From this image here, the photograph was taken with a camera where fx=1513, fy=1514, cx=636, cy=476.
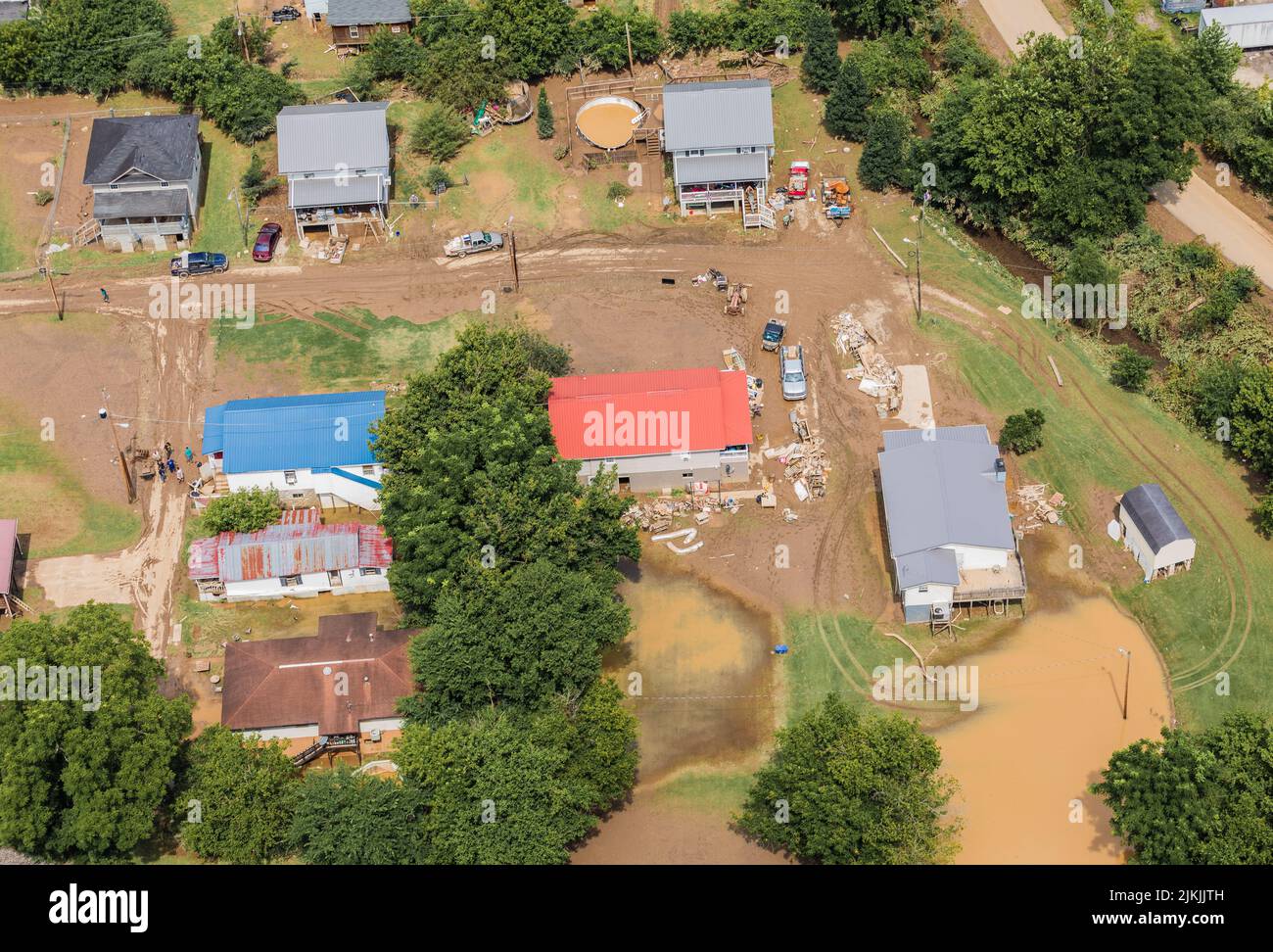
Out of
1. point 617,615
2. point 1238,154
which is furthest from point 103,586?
point 1238,154

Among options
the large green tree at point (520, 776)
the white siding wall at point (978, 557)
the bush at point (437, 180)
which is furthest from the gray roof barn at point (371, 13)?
the large green tree at point (520, 776)

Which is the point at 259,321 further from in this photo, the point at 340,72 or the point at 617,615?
the point at 617,615

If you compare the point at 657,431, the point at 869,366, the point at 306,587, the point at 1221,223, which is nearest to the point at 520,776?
the point at 306,587

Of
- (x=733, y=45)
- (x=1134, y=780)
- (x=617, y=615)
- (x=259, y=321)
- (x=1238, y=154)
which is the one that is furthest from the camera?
(x=733, y=45)

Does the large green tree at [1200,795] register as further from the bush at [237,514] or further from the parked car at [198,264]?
the parked car at [198,264]

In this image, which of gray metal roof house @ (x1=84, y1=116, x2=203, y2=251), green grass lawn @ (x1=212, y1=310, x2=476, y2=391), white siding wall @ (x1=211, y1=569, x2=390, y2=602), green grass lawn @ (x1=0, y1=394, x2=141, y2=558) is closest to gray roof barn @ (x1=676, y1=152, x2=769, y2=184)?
green grass lawn @ (x1=212, y1=310, x2=476, y2=391)
